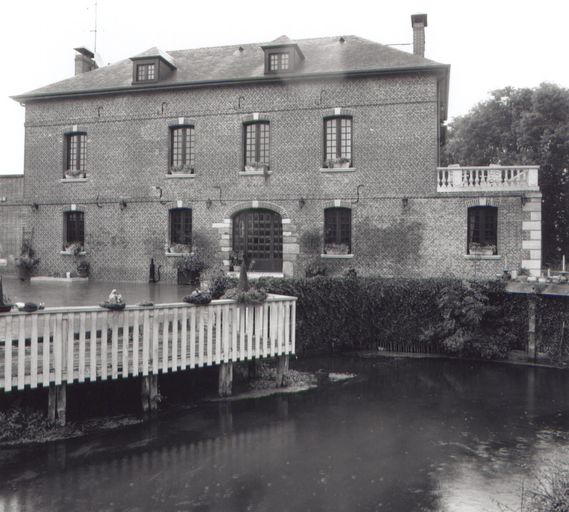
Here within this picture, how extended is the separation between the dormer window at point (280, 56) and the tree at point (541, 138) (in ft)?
47.0

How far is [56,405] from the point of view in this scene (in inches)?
296

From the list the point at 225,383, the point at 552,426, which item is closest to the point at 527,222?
the point at 552,426

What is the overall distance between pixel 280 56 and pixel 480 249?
886 cm

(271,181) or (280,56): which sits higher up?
(280,56)

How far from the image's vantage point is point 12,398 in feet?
25.1

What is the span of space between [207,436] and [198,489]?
166 cm

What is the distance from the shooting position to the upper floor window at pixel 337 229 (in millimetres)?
17469

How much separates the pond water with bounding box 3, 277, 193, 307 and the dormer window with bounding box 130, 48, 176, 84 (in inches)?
279

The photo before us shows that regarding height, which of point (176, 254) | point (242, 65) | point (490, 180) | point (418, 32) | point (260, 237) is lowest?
point (176, 254)

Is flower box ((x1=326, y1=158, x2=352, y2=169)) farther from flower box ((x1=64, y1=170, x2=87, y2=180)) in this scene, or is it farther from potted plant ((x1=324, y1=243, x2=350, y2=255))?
flower box ((x1=64, y1=170, x2=87, y2=180))

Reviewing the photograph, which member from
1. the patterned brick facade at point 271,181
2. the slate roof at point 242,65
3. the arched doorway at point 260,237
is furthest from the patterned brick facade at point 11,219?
the arched doorway at point 260,237

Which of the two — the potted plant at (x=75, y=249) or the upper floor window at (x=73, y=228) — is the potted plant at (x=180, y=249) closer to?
the potted plant at (x=75, y=249)

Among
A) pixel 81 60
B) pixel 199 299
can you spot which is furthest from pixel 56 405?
pixel 81 60

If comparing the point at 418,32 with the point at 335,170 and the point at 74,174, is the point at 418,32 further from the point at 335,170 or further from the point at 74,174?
Answer: the point at 74,174
